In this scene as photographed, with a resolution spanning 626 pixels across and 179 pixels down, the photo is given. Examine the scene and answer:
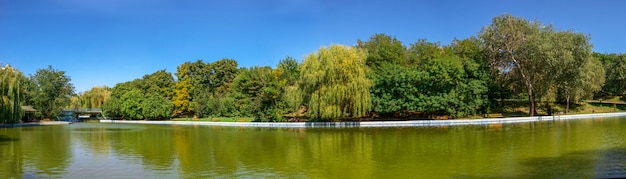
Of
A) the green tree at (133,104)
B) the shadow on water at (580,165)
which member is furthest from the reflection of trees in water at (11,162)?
the green tree at (133,104)

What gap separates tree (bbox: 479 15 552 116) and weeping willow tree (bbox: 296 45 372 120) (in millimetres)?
12423

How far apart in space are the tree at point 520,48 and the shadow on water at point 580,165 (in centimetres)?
2276

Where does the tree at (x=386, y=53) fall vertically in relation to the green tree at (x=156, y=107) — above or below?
above

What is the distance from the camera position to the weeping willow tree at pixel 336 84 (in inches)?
1302

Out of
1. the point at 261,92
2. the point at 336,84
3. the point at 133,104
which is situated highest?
the point at 336,84

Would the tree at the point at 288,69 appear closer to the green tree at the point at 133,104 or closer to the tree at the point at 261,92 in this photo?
the tree at the point at 261,92

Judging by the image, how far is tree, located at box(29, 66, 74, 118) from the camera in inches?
2178

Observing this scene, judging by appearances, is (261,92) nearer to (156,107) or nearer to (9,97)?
(156,107)

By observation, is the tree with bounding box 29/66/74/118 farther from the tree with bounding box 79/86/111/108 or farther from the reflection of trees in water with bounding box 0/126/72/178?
the reflection of trees in water with bounding box 0/126/72/178

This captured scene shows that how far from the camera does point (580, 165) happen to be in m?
11.7

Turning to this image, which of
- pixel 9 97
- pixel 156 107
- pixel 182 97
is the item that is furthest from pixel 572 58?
pixel 9 97

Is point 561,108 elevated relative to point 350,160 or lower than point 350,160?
elevated

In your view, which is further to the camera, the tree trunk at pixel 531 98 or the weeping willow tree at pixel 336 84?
the tree trunk at pixel 531 98

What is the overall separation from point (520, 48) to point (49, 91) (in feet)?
190
